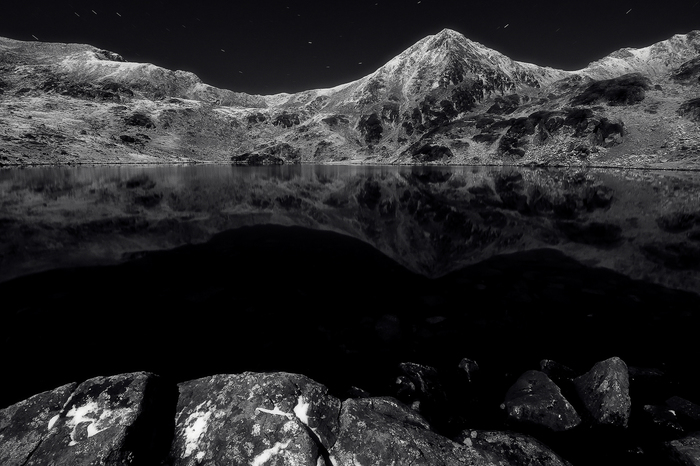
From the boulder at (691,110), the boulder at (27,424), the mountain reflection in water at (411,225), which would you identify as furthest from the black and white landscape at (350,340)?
the boulder at (691,110)

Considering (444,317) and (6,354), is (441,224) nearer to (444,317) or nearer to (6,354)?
(444,317)

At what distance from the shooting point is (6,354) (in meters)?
10.0

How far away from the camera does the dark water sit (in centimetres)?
1016

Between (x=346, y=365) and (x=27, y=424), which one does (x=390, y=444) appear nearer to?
(x=346, y=365)

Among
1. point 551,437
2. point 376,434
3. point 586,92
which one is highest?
point 586,92

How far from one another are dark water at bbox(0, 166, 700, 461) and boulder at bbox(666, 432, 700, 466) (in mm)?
1611

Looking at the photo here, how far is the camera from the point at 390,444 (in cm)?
630

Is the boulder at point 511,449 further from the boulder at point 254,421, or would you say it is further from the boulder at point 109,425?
the boulder at point 109,425

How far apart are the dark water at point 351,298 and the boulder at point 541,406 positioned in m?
0.63

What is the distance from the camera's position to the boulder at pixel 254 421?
19.4 feet

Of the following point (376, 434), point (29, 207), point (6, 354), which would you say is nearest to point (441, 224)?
point (376, 434)

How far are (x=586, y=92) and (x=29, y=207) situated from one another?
254 meters

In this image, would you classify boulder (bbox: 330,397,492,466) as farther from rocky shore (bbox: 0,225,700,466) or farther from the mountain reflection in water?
the mountain reflection in water

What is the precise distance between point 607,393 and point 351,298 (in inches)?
378
